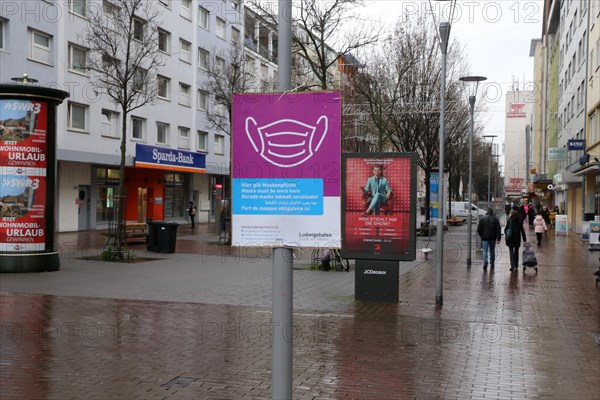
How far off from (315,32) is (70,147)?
16.5m

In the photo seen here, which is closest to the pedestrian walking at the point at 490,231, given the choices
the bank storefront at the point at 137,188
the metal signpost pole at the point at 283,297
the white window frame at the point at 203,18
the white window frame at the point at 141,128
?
Answer: the metal signpost pole at the point at 283,297

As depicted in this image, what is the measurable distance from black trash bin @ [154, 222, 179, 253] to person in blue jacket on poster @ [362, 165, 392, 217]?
1050 centimetres

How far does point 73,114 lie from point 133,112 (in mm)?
4957

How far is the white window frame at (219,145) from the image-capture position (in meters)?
46.9

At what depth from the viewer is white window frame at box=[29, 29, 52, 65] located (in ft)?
91.5

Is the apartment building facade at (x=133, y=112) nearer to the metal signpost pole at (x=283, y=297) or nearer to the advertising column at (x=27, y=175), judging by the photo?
the advertising column at (x=27, y=175)

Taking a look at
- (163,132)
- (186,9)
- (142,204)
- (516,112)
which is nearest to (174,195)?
(142,204)

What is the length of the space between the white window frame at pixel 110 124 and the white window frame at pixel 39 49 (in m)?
4.60

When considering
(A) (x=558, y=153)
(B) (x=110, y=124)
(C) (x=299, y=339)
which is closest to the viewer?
(C) (x=299, y=339)

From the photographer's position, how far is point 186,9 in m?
41.8

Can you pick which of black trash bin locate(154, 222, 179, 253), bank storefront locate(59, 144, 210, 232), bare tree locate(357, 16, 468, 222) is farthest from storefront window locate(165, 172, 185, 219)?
black trash bin locate(154, 222, 179, 253)

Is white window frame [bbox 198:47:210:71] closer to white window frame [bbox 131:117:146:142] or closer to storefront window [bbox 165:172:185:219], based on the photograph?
storefront window [bbox 165:172:185:219]

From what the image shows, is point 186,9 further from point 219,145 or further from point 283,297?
point 283,297

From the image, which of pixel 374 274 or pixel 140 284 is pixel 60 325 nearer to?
pixel 140 284
